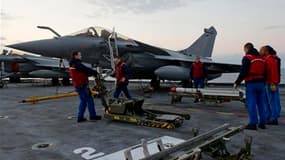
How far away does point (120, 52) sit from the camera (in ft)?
41.3

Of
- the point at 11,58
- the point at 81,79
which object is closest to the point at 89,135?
the point at 81,79

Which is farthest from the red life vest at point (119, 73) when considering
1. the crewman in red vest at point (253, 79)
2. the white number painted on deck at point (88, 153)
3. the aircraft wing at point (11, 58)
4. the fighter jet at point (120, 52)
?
the aircraft wing at point (11, 58)

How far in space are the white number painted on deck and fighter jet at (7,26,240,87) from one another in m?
7.22

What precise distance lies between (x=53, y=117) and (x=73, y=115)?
0.57 meters

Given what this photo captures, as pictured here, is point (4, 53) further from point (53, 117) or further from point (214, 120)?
point (214, 120)

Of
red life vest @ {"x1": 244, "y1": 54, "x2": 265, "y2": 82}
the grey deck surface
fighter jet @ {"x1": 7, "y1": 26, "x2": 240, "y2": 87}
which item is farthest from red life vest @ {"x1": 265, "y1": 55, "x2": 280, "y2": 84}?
fighter jet @ {"x1": 7, "y1": 26, "x2": 240, "y2": 87}

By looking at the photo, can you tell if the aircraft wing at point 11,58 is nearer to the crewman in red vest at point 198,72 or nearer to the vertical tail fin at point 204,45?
the vertical tail fin at point 204,45

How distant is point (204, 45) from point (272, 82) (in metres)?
14.9

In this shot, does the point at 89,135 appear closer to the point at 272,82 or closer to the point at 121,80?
the point at 121,80

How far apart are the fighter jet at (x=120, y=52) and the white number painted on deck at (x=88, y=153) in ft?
23.7

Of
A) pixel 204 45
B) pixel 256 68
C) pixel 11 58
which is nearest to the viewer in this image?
pixel 256 68

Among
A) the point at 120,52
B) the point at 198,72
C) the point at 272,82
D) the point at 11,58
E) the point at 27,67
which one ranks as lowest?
the point at 272,82

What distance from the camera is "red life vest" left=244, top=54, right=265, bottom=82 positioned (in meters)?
5.54

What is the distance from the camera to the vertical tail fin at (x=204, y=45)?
65.4ft
